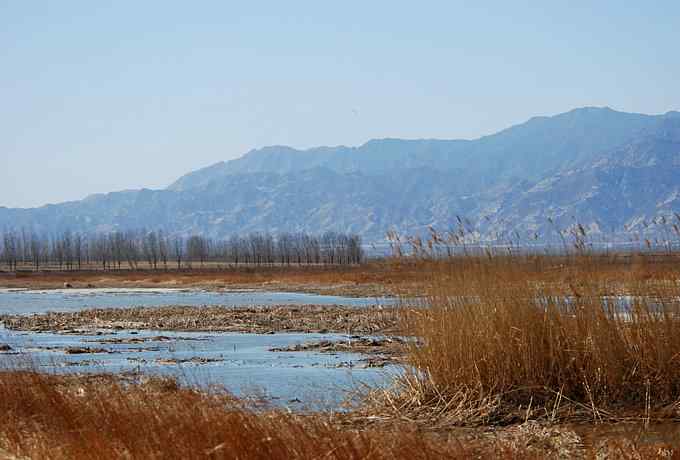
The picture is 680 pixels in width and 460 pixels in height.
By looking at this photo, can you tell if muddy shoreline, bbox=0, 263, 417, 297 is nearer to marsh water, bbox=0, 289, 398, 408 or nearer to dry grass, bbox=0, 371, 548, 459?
marsh water, bbox=0, 289, 398, 408

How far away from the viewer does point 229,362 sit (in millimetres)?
21562

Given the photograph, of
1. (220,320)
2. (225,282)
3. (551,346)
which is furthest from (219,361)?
(225,282)

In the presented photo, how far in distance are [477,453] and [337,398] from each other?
20.6 feet

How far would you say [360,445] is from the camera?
8328 mm

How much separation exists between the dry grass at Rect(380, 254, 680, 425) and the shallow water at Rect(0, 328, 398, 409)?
1.88 meters

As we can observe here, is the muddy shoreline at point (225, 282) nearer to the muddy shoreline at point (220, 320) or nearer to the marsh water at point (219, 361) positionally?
the muddy shoreline at point (220, 320)

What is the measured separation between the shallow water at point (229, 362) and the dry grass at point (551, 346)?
1.88 meters

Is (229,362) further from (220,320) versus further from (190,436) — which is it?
(220,320)

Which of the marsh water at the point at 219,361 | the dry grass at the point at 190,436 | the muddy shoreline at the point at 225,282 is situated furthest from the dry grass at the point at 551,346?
the muddy shoreline at the point at 225,282

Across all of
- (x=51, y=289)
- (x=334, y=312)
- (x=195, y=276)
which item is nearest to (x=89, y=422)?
(x=334, y=312)

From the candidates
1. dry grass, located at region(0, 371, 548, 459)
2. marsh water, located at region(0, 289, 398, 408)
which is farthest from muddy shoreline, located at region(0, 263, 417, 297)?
dry grass, located at region(0, 371, 548, 459)

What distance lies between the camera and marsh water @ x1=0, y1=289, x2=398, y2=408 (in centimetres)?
1619

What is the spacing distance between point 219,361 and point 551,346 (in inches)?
430

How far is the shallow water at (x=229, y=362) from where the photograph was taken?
1603 centimetres
